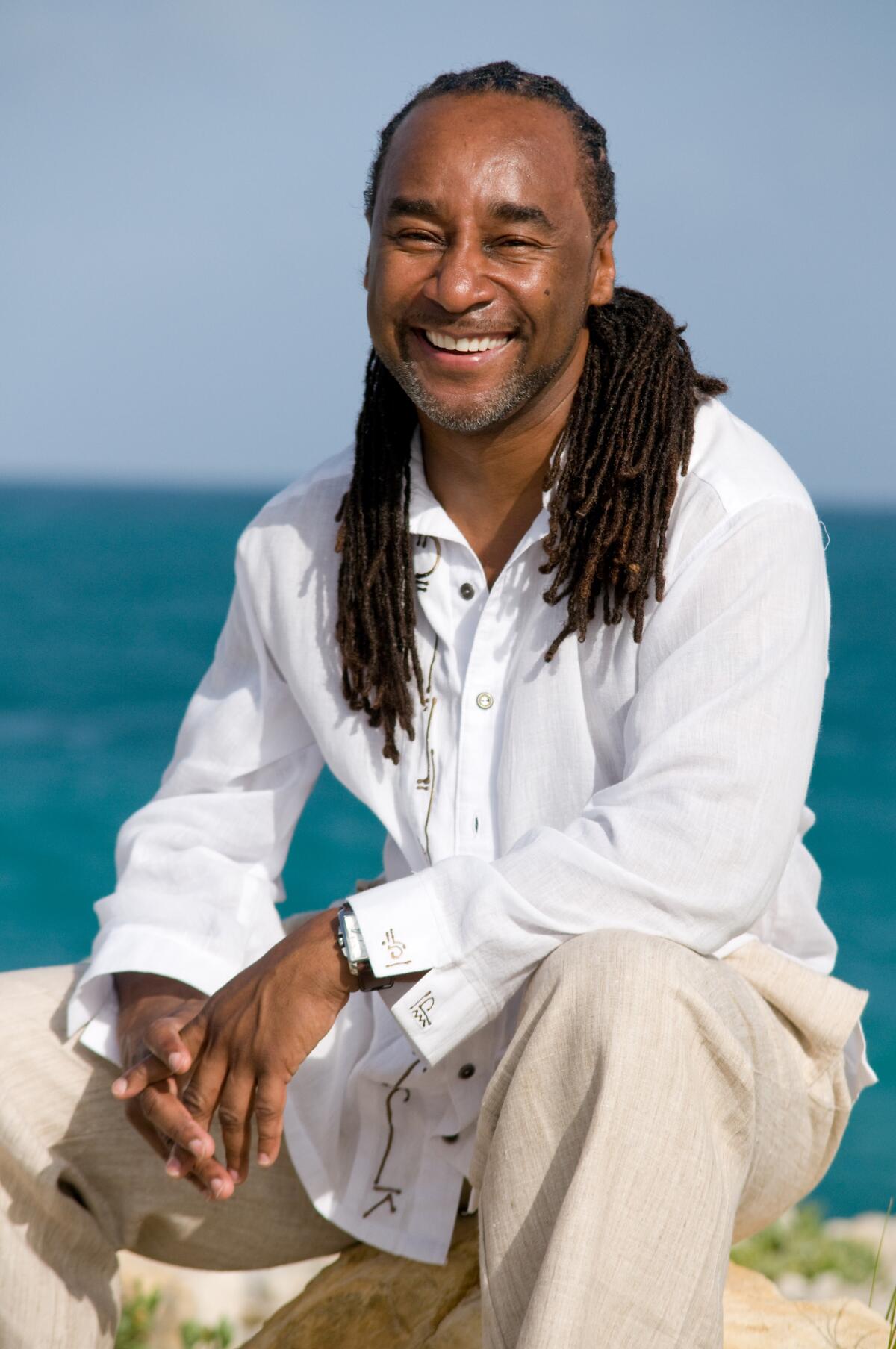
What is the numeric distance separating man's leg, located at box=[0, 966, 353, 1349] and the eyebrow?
138cm

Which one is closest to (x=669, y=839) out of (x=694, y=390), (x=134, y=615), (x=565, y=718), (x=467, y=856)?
(x=467, y=856)

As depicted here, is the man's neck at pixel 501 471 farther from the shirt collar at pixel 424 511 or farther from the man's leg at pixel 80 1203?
the man's leg at pixel 80 1203

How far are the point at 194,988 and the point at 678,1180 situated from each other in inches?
40.9

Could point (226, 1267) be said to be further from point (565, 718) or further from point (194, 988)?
point (565, 718)

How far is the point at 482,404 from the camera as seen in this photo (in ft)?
8.46

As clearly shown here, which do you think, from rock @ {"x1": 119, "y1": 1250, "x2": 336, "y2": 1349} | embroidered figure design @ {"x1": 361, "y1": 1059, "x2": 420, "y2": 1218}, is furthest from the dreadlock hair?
rock @ {"x1": 119, "y1": 1250, "x2": 336, "y2": 1349}

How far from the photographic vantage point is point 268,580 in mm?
2859

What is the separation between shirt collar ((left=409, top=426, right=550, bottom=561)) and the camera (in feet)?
8.87

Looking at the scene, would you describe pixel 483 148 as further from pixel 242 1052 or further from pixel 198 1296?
pixel 198 1296

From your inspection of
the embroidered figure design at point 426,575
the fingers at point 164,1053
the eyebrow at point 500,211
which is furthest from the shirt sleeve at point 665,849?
the eyebrow at point 500,211

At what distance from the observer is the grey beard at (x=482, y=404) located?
8.42 ft

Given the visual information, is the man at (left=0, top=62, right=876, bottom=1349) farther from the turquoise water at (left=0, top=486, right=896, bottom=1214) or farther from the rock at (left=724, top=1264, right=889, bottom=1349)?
the turquoise water at (left=0, top=486, right=896, bottom=1214)

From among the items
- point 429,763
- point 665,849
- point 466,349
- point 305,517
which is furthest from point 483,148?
point 665,849

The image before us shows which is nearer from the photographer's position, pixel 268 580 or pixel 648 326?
pixel 648 326
